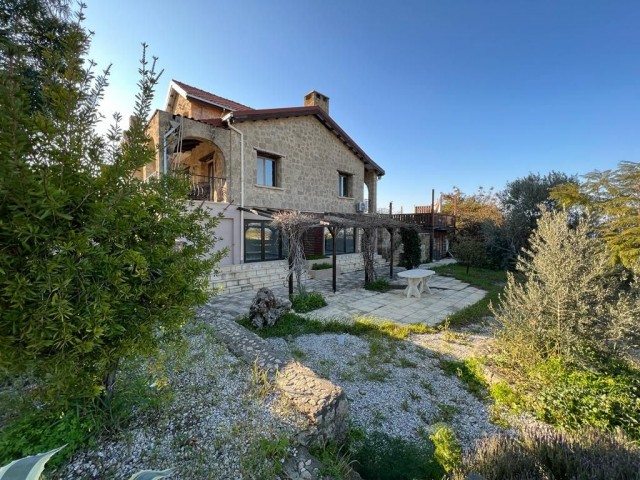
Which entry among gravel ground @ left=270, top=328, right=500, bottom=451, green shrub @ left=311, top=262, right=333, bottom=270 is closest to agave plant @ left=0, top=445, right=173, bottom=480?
gravel ground @ left=270, top=328, right=500, bottom=451

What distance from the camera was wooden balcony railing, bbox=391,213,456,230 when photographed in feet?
64.9

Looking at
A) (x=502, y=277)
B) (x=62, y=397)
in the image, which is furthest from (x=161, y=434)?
(x=502, y=277)

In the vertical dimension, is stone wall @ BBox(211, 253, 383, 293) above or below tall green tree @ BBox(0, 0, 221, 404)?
below

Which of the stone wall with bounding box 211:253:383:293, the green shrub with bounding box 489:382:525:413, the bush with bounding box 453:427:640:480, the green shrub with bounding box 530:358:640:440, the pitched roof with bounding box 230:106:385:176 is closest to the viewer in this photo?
the bush with bounding box 453:427:640:480

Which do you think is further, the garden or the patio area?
the patio area

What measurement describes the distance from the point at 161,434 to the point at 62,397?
2.87 feet

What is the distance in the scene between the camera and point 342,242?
15.6 m

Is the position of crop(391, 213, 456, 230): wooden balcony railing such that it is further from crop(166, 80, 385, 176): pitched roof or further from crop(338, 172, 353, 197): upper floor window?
crop(166, 80, 385, 176): pitched roof

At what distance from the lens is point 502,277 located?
14.8m

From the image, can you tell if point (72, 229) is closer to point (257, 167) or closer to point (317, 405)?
point (317, 405)

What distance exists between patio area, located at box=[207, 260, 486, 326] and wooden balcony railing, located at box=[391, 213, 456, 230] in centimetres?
787

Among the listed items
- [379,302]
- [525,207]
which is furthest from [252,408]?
[525,207]

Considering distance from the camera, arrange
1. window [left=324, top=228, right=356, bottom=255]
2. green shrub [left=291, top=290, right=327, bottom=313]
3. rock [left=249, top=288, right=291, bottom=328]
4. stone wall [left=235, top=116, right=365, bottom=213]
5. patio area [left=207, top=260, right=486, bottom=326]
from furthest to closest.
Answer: window [left=324, top=228, right=356, bottom=255], stone wall [left=235, top=116, right=365, bottom=213], green shrub [left=291, top=290, right=327, bottom=313], patio area [left=207, top=260, right=486, bottom=326], rock [left=249, top=288, right=291, bottom=328]

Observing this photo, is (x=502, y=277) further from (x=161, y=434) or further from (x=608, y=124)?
(x=161, y=434)
